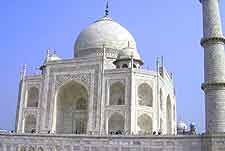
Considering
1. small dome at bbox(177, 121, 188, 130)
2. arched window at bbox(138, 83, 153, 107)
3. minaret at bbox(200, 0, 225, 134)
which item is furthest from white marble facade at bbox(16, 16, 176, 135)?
small dome at bbox(177, 121, 188, 130)

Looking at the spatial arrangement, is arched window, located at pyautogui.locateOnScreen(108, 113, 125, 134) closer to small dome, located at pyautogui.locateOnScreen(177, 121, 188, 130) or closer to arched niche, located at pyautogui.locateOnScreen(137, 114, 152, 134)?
arched niche, located at pyautogui.locateOnScreen(137, 114, 152, 134)

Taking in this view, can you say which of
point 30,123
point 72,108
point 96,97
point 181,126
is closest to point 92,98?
point 96,97

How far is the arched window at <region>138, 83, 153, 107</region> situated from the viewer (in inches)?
917

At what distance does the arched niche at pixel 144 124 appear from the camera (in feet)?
74.3

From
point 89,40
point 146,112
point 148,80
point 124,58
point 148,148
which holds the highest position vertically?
point 89,40

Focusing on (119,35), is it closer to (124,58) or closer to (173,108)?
(124,58)

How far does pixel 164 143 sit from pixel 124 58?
36.8 ft

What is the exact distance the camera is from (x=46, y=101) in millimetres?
23953

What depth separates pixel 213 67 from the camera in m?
14.0

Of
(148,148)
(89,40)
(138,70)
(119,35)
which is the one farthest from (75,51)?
(148,148)

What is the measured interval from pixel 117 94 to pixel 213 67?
1062 cm

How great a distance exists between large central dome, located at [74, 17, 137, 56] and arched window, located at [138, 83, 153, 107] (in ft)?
18.0

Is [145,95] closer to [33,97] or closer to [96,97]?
[96,97]

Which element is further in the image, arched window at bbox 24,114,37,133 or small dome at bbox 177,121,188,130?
small dome at bbox 177,121,188,130
